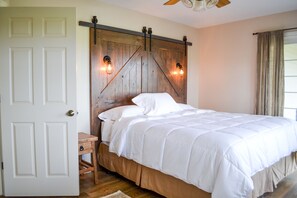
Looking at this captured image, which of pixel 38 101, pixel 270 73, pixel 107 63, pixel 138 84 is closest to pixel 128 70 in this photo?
pixel 138 84

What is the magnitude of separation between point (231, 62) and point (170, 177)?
127 inches

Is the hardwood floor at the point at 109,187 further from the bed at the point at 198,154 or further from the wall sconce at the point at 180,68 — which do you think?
the wall sconce at the point at 180,68

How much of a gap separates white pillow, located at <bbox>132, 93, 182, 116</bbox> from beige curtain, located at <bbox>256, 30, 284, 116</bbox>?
5.78 ft

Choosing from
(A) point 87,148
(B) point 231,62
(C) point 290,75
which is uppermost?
(B) point 231,62

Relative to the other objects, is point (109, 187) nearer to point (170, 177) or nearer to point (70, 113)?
point (170, 177)

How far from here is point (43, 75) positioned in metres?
2.55

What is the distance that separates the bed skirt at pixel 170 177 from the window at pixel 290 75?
125 cm

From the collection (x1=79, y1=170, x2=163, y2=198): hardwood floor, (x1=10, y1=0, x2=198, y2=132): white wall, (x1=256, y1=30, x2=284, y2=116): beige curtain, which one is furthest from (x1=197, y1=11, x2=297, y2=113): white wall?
(x1=79, y1=170, x2=163, y2=198): hardwood floor

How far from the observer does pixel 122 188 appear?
2885 millimetres

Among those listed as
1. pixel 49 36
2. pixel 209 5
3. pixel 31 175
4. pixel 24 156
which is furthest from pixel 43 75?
pixel 209 5


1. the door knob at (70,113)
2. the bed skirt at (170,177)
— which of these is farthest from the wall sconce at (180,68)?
the door knob at (70,113)

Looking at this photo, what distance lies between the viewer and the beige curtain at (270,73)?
4.03m

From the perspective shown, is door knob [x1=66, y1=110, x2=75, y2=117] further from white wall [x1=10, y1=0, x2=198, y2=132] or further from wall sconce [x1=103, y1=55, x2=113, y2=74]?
wall sconce [x1=103, y1=55, x2=113, y2=74]

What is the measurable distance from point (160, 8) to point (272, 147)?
2775 millimetres
